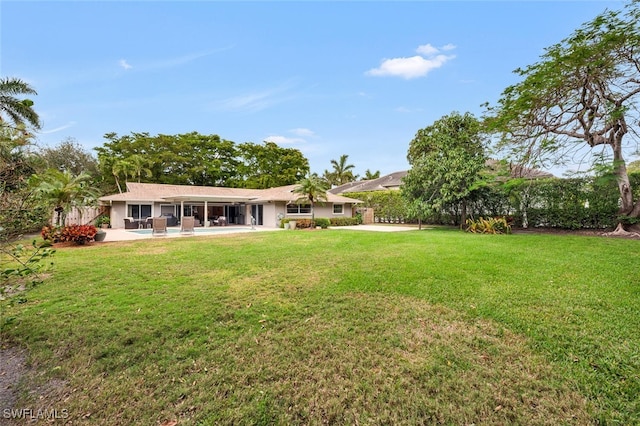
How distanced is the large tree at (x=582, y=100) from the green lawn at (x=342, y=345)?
8206 millimetres

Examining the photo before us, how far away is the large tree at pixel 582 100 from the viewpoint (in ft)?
34.1

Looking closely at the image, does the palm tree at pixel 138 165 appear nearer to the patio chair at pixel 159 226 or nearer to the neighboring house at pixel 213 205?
the neighboring house at pixel 213 205

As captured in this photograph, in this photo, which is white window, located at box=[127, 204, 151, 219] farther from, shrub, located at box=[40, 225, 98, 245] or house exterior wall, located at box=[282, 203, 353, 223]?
shrub, located at box=[40, 225, 98, 245]

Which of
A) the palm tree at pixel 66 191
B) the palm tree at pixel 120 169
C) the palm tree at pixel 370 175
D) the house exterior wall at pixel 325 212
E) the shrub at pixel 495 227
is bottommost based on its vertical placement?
the shrub at pixel 495 227

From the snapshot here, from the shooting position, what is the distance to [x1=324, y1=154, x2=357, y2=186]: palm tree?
166ft

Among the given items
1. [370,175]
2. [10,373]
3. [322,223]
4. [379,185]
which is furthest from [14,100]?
[370,175]

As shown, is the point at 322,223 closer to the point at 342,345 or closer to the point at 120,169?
the point at 342,345

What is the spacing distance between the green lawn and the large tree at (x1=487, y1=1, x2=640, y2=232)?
26.9 ft

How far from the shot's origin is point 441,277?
6.25 m

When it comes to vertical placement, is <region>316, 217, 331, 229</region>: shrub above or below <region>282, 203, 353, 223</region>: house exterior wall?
below

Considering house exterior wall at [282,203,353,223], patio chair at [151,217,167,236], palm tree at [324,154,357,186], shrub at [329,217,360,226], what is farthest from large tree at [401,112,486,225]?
palm tree at [324,154,357,186]

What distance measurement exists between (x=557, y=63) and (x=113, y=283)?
54.3ft

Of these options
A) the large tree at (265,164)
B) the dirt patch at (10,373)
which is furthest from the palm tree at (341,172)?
the dirt patch at (10,373)

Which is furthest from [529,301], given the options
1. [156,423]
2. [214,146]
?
[214,146]
